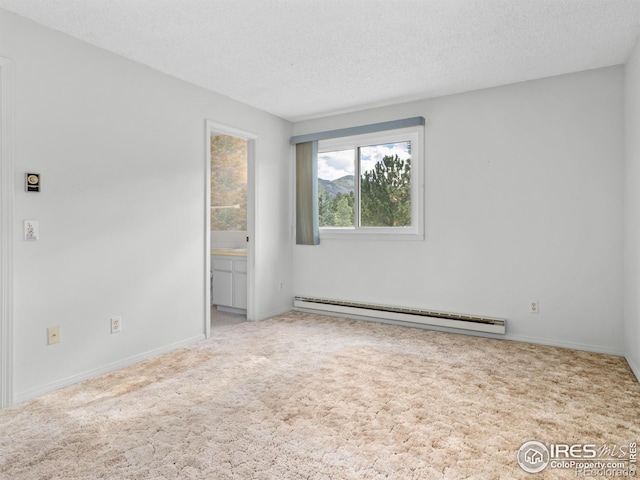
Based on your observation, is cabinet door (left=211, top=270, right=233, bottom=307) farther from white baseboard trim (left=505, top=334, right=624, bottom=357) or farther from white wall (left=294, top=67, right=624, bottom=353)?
white baseboard trim (left=505, top=334, right=624, bottom=357)

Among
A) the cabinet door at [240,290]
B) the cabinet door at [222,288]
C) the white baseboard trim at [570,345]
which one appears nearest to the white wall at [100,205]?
the cabinet door at [240,290]

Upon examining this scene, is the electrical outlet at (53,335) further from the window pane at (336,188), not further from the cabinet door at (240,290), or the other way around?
the window pane at (336,188)

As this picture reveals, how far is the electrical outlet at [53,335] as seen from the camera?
2643 millimetres

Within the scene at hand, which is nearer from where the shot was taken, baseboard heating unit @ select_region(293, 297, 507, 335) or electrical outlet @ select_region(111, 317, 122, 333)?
electrical outlet @ select_region(111, 317, 122, 333)

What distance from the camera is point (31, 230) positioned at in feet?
8.32

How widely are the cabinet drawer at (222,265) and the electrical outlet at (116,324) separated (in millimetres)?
1920

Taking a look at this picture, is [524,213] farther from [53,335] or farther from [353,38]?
[53,335]

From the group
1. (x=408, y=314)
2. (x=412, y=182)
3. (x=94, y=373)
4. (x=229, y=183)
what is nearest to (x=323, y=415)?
(x=94, y=373)

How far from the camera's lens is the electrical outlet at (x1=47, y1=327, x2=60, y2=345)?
2643 mm

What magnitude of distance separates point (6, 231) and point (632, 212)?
445cm

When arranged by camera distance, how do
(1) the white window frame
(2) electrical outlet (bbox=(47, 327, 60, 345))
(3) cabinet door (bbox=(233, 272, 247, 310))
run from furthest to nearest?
(3) cabinet door (bbox=(233, 272, 247, 310)) → (1) the white window frame → (2) electrical outlet (bbox=(47, 327, 60, 345))

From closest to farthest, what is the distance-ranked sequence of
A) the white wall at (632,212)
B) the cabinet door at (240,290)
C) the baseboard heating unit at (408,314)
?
the white wall at (632,212), the baseboard heating unit at (408,314), the cabinet door at (240,290)

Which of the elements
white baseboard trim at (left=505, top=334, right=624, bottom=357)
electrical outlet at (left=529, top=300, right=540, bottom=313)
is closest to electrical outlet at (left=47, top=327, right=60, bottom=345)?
white baseboard trim at (left=505, top=334, right=624, bottom=357)

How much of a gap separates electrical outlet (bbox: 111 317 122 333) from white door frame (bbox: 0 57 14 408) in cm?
67
